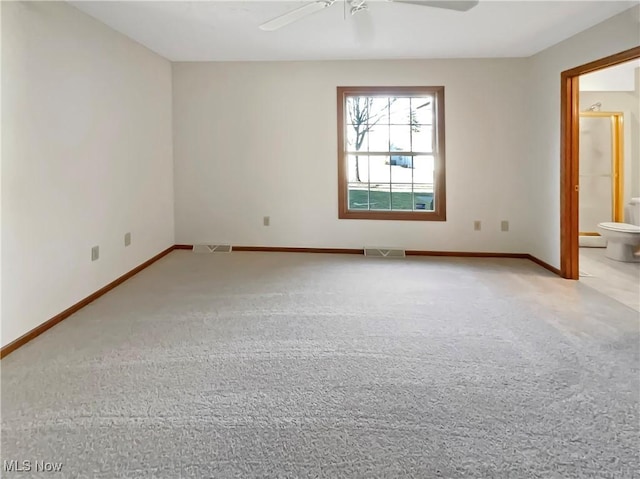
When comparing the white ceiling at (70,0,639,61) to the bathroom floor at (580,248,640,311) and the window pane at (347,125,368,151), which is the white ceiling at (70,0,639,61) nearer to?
the window pane at (347,125,368,151)

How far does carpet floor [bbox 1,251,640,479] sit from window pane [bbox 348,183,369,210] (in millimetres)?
→ 1851

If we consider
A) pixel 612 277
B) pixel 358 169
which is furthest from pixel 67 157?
pixel 612 277

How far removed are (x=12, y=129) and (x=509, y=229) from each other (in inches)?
191

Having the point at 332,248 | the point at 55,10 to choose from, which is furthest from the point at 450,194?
the point at 55,10

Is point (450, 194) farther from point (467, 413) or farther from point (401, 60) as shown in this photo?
point (467, 413)

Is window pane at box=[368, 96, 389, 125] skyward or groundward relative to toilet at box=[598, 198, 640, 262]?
skyward

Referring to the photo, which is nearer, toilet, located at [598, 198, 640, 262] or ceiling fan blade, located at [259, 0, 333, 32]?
ceiling fan blade, located at [259, 0, 333, 32]

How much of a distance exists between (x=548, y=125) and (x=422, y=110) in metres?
1.41

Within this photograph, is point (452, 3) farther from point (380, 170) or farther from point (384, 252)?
point (384, 252)

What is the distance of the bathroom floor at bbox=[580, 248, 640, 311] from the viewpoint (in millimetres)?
3539

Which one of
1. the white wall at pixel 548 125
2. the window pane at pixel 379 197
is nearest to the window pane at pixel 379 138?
the window pane at pixel 379 197

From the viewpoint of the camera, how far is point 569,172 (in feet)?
13.1

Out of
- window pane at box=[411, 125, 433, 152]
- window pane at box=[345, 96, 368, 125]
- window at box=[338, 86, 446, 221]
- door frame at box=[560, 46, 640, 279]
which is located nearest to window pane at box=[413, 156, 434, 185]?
window at box=[338, 86, 446, 221]

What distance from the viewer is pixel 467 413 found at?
1847mm
